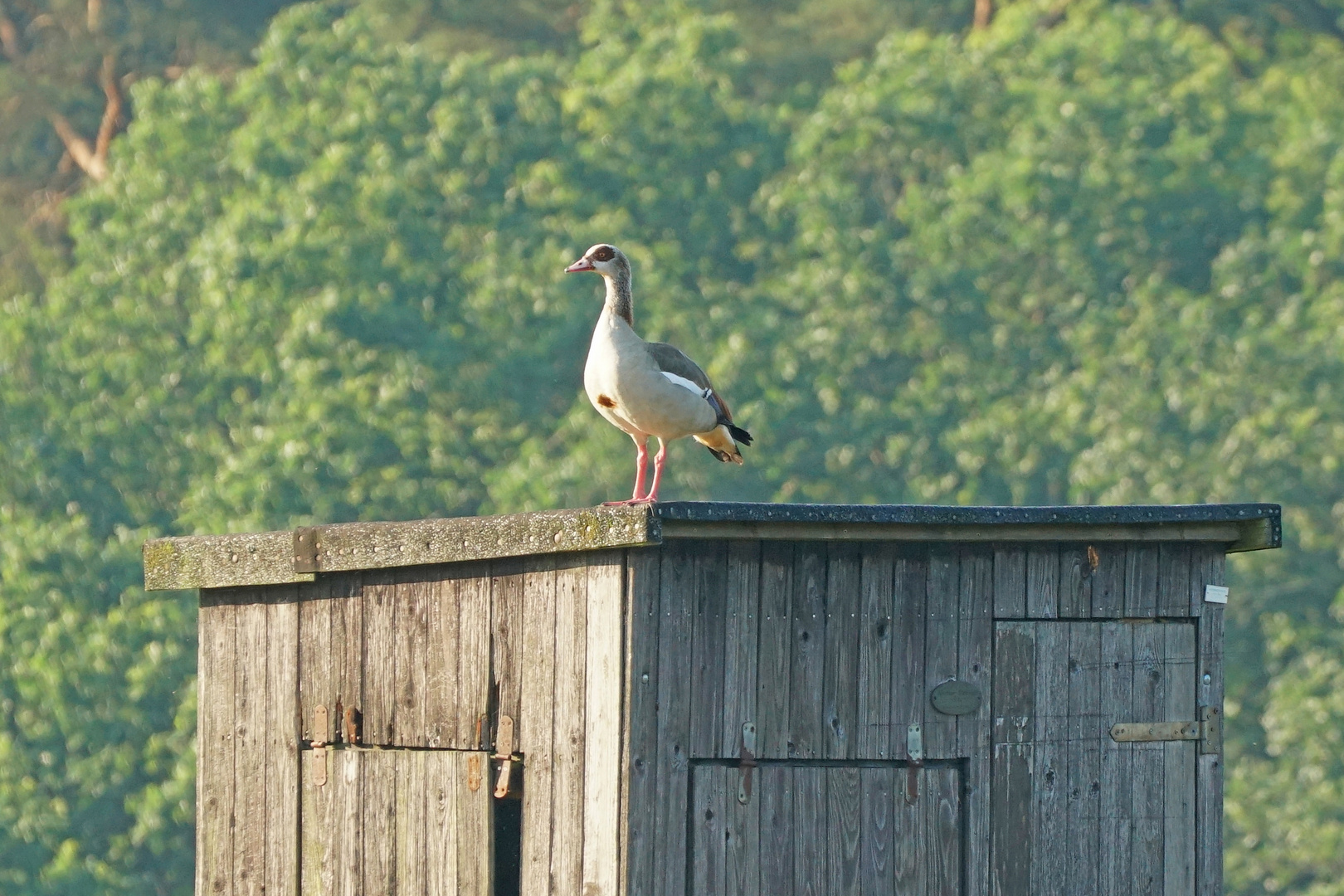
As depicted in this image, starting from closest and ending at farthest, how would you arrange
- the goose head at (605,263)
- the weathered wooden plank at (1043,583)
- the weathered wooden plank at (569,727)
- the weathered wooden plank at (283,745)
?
1. the weathered wooden plank at (569,727)
2. the weathered wooden plank at (1043,583)
3. the goose head at (605,263)
4. the weathered wooden plank at (283,745)

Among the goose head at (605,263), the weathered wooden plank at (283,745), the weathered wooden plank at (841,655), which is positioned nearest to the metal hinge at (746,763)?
the weathered wooden plank at (841,655)

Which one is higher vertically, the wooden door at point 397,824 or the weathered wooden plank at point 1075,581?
the weathered wooden plank at point 1075,581

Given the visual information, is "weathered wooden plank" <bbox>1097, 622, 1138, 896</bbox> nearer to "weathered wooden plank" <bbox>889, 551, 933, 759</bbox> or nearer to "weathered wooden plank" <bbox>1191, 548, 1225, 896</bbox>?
"weathered wooden plank" <bbox>1191, 548, 1225, 896</bbox>

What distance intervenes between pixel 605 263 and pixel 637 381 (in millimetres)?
610

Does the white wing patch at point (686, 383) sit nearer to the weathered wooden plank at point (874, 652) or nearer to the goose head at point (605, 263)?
the goose head at point (605, 263)

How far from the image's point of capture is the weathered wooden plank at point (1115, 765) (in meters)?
8.05

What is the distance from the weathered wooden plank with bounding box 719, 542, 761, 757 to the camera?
7.66 metres

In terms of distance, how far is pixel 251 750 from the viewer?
904 cm

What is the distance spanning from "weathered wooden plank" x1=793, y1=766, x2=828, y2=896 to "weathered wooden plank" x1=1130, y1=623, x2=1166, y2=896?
3.49 ft

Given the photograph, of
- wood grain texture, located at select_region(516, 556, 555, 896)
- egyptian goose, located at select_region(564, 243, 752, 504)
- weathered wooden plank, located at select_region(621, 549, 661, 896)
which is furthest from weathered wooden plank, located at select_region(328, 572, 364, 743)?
weathered wooden plank, located at select_region(621, 549, 661, 896)

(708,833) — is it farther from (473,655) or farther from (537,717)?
(473,655)

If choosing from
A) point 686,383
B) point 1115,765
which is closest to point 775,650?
point 686,383

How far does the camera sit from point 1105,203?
3209cm

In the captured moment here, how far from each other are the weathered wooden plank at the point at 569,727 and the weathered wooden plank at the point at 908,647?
0.98m
